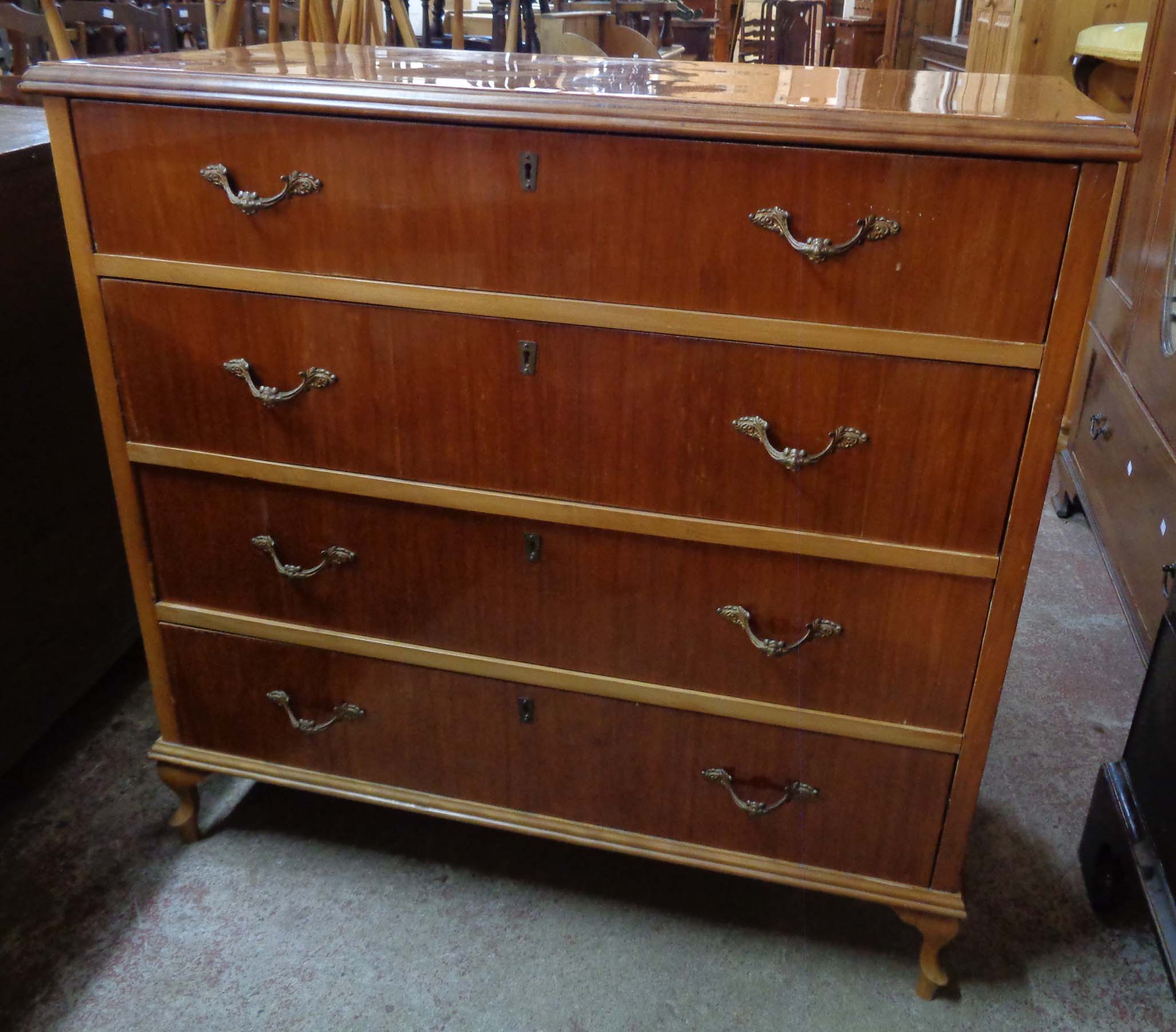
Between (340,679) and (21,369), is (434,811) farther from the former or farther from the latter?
(21,369)

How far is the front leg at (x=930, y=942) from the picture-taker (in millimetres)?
1225

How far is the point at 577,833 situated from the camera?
1307mm

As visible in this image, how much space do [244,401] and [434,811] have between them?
22.8 inches

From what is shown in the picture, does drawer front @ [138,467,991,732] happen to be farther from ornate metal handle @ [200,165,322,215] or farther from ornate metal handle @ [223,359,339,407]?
ornate metal handle @ [200,165,322,215]

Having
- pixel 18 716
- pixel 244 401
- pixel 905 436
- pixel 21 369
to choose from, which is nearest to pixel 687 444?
pixel 905 436

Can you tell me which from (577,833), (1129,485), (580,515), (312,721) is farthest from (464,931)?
(1129,485)

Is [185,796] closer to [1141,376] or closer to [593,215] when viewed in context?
[593,215]

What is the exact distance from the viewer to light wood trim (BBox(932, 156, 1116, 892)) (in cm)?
88

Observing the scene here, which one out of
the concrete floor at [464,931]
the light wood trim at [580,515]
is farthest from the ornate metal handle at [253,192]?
the concrete floor at [464,931]

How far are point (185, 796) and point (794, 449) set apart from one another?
98 centimetres

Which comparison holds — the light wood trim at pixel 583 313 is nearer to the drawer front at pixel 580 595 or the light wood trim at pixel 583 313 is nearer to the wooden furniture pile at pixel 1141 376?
the drawer front at pixel 580 595

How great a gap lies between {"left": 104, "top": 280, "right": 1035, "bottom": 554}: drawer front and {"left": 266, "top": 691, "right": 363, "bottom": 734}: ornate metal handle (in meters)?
0.33

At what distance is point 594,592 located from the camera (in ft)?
3.81

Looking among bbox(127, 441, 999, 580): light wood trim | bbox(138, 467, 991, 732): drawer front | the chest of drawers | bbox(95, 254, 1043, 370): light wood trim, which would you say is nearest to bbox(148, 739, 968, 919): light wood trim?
the chest of drawers
